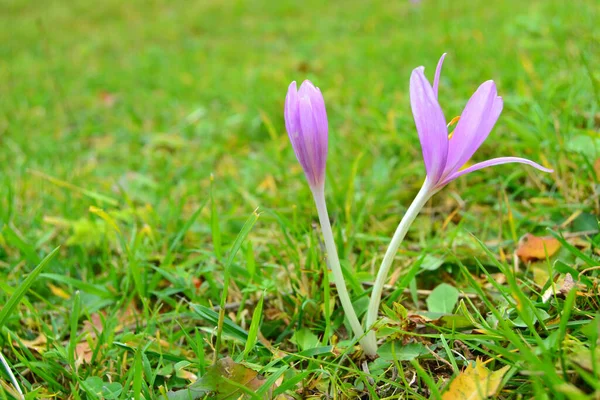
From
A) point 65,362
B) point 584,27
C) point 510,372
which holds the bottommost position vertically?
point 65,362

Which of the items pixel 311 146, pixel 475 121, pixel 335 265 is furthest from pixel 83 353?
pixel 475 121

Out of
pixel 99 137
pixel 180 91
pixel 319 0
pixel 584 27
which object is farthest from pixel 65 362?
pixel 319 0

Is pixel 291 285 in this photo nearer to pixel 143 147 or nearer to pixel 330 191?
pixel 330 191

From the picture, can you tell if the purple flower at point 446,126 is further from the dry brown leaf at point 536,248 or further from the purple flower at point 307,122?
the dry brown leaf at point 536,248

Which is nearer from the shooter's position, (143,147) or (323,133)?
(323,133)

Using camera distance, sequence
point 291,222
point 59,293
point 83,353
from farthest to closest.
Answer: point 291,222, point 59,293, point 83,353

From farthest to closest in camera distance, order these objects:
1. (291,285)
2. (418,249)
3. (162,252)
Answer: (162,252), (418,249), (291,285)

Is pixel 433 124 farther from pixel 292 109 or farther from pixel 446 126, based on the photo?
pixel 292 109

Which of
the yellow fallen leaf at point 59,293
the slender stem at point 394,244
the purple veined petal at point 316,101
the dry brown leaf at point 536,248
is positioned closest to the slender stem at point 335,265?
the slender stem at point 394,244
